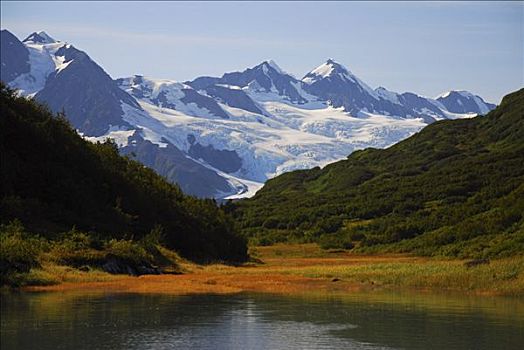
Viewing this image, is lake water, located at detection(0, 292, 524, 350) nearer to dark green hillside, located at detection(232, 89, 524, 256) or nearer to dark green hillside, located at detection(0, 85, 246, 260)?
dark green hillside, located at detection(0, 85, 246, 260)

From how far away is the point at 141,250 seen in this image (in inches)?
2724

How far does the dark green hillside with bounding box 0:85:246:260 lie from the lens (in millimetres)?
75188

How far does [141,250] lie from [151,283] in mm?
11846

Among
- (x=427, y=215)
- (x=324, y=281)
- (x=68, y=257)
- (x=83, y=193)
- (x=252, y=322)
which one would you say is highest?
(x=427, y=215)

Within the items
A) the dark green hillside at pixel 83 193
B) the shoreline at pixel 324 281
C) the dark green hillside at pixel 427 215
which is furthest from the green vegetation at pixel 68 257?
the dark green hillside at pixel 427 215

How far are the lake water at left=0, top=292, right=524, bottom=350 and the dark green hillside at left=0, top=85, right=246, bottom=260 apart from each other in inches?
955

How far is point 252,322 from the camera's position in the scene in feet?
132

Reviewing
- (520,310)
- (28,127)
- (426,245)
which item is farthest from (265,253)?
(520,310)

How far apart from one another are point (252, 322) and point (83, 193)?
4445cm

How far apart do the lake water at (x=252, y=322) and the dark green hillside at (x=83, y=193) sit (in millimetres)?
24261

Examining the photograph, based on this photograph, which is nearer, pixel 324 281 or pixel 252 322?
pixel 252 322

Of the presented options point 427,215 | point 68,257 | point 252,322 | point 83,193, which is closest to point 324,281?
point 68,257

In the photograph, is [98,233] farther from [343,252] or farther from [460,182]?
[460,182]

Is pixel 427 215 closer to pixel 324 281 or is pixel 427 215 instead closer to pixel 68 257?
pixel 324 281
